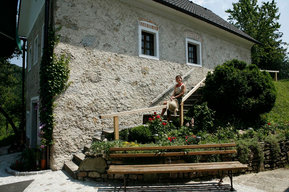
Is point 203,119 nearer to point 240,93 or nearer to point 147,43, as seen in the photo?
point 240,93

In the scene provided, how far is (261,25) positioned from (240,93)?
667 inches

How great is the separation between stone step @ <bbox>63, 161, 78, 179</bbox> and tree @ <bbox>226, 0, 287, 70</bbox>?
19.7 meters

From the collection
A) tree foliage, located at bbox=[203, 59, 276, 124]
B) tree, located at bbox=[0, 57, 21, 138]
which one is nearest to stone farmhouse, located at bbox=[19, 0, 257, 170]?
tree foliage, located at bbox=[203, 59, 276, 124]

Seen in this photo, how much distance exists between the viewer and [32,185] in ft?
14.1

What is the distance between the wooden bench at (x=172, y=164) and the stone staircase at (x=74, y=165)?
3.61 ft

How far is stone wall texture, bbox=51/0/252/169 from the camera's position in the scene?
5.82m

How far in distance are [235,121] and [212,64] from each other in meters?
4.17

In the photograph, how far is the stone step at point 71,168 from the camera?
4.61 metres

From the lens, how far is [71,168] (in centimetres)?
491

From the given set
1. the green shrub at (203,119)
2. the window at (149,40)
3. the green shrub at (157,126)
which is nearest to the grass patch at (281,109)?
the green shrub at (203,119)

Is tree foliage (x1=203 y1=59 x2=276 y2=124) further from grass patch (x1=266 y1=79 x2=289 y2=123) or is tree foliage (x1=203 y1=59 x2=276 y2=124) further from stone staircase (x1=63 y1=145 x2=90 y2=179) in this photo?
stone staircase (x1=63 y1=145 x2=90 y2=179)

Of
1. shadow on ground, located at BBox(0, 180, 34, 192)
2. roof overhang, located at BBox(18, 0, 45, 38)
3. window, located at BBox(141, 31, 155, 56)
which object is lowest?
shadow on ground, located at BBox(0, 180, 34, 192)

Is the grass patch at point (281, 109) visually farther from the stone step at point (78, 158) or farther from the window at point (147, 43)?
the stone step at point (78, 158)

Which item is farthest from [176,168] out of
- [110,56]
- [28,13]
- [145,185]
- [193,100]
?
[28,13]
